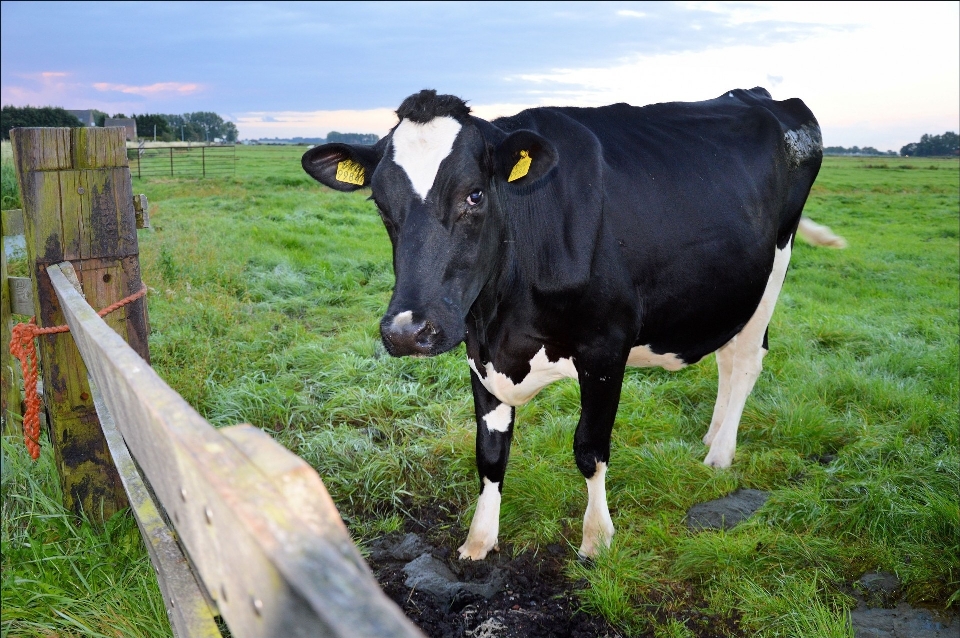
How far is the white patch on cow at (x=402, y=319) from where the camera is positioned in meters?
2.65

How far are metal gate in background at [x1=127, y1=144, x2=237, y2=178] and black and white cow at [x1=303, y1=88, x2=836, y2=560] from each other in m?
Answer: 26.3

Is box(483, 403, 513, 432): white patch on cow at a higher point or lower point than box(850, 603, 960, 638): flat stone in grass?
higher

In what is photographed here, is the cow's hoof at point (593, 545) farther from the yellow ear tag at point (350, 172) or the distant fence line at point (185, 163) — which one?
the distant fence line at point (185, 163)

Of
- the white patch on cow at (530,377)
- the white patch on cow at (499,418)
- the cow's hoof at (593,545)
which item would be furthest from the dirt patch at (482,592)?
the white patch on cow at (530,377)

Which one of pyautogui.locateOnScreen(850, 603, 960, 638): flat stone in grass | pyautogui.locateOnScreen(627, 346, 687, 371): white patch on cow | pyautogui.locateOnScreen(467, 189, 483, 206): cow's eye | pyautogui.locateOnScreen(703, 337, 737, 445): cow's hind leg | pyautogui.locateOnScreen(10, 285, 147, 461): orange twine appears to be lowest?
pyautogui.locateOnScreen(850, 603, 960, 638): flat stone in grass

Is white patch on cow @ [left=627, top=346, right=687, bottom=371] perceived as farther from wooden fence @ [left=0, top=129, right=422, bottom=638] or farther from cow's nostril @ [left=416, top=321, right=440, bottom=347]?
wooden fence @ [left=0, top=129, right=422, bottom=638]

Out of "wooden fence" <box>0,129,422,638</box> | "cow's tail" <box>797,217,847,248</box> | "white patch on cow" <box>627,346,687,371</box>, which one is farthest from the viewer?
"cow's tail" <box>797,217,847,248</box>

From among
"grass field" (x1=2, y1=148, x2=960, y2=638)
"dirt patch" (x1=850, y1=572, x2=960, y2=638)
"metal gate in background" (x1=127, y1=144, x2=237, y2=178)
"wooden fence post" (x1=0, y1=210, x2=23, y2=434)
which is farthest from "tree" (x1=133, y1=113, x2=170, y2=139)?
"dirt patch" (x1=850, y1=572, x2=960, y2=638)

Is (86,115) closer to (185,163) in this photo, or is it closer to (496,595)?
(185,163)

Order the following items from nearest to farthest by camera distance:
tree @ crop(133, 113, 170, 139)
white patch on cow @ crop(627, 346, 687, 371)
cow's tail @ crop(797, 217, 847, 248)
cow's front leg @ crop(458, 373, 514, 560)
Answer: cow's front leg @ crop(458, 373, 514, 560) → white patch on cow @ crop(627, 346, 687, 371) → cow's tail @ crop(797, 217, 847, 248) → tree @ crop(133, 113, 170, 139)

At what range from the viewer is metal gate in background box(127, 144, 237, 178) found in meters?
30.8

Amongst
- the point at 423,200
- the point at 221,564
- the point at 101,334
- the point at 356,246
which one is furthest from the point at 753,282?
the point at 356,246

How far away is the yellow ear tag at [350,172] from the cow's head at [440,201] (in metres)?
0.06

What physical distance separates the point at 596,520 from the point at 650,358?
106cm
